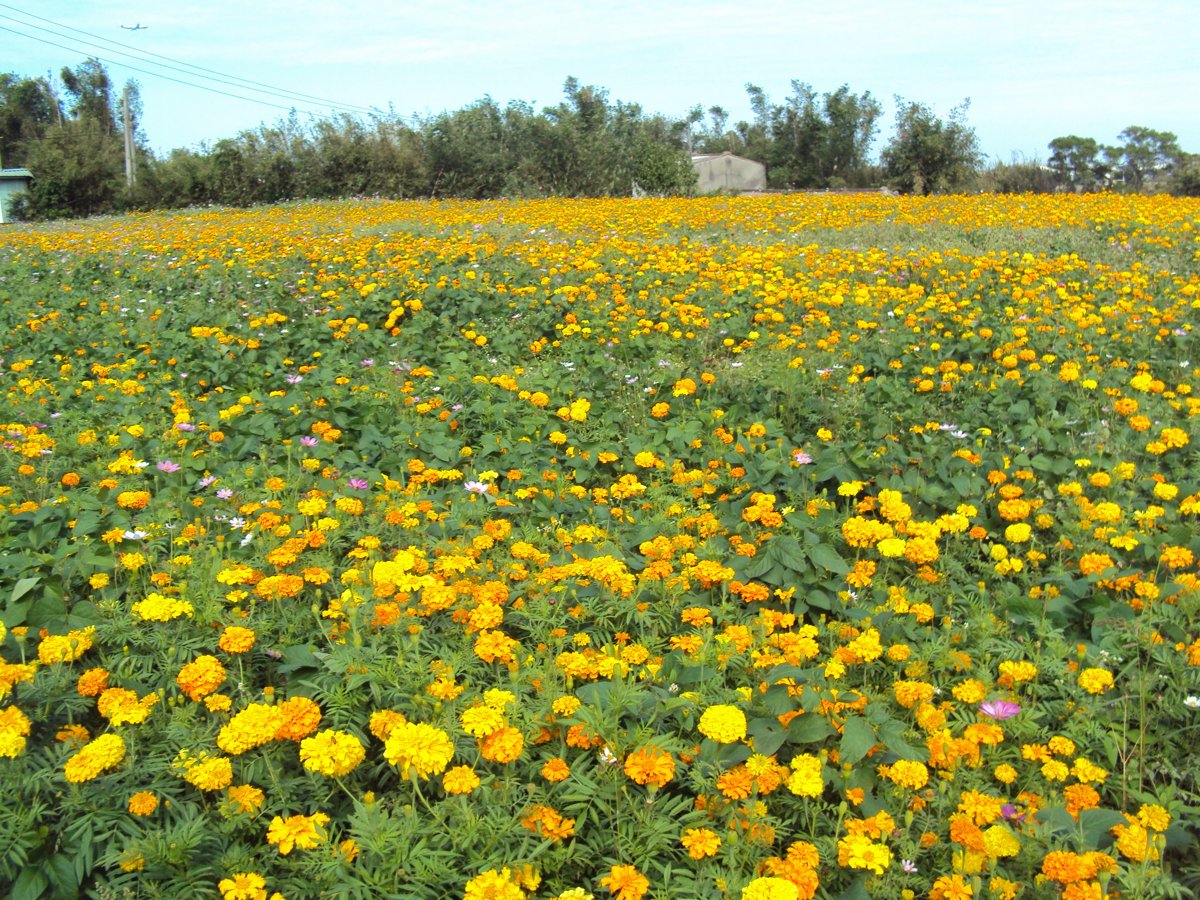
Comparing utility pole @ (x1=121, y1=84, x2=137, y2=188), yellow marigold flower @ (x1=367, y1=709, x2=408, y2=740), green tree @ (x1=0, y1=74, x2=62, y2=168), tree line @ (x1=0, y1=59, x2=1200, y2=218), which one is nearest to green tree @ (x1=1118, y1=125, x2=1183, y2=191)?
tree line @ (x1=0, y1=59, x2=1200, y2=218)

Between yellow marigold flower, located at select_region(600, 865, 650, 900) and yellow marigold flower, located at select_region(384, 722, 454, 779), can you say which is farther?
yellow marigold flower, located at select_region(384, 722, 454, 779)

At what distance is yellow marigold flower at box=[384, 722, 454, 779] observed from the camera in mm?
1697

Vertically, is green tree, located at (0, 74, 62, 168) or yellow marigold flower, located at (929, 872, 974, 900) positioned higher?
green tree, located at (0, 74, 62, 168)

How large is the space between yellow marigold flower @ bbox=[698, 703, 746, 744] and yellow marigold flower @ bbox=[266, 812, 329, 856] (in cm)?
81

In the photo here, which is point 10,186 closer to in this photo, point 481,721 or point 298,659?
point 298,659

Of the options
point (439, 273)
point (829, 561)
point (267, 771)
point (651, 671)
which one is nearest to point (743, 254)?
point (439, 273)

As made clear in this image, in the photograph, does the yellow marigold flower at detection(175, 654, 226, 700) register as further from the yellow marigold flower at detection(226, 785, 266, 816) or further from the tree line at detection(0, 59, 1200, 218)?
the tree line at detection(0, 59, 1200, 218)

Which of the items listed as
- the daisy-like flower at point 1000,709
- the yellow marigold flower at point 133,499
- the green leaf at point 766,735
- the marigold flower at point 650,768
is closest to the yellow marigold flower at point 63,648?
the yellow marigold flower at point 133,499

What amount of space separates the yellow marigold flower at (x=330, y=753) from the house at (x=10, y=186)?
34.4 m

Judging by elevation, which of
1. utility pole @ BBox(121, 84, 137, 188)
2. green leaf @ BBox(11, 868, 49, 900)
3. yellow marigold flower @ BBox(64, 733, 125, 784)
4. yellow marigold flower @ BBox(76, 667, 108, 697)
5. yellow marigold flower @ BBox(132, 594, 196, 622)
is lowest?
green leaf @ BBox(11, 868, 49, 900)

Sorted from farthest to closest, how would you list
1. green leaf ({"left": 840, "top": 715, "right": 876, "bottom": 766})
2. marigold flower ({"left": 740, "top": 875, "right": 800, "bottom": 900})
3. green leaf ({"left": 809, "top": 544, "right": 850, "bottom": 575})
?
1. green leaf ({"left": 809, "top": 544, "right": 850, "bottom": 575})
2. green leaf ({"left": 840, "top": 715, "right": 876, "bottom": 766})
3. marigold flower ({"left": 740, "top": 875, "right": 800, "bottom": 900})

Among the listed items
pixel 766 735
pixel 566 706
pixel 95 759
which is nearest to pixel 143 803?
pixel 95 759

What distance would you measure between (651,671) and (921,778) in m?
0.66

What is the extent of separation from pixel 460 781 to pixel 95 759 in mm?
744
